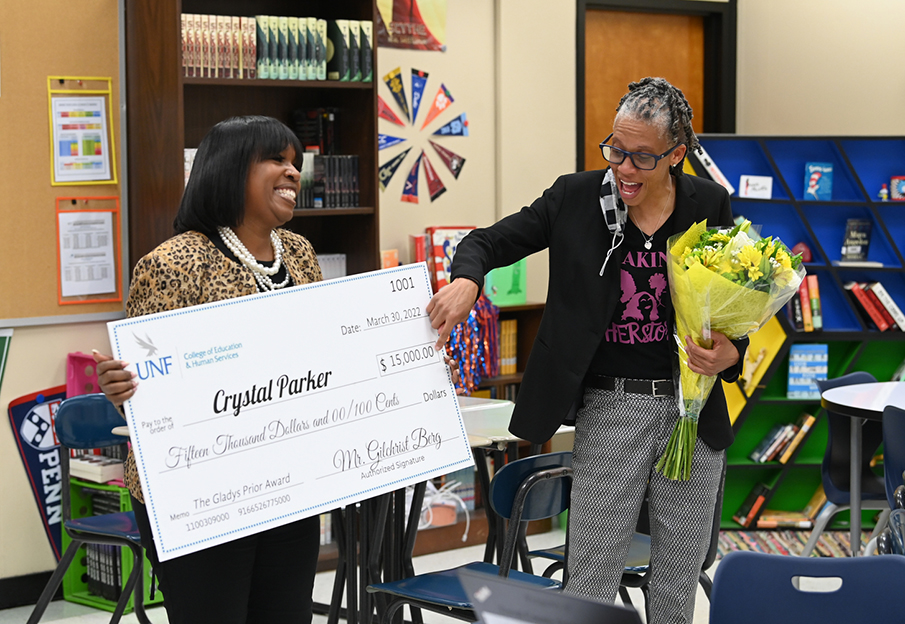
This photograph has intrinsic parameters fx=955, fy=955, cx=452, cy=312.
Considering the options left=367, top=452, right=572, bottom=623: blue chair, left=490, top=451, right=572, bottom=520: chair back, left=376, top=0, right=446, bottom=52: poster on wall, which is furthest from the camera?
left=376, top=0, right=446, bottom=52: poster on wall

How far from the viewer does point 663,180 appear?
82.7 inches

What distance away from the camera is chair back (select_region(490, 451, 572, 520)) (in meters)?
2.70

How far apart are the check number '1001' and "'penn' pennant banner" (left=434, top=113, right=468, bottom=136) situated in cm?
294

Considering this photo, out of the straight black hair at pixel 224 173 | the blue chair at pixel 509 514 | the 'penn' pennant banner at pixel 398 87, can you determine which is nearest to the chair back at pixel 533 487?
the blue chair at pixel 509 514

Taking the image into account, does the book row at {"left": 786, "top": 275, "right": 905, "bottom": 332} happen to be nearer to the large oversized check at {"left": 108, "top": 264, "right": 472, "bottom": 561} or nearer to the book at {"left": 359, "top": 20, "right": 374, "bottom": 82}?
the book at {"left": 359, "top": 20, "right": 374, "bottom": 82}

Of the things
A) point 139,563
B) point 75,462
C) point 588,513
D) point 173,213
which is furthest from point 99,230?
point 588,513

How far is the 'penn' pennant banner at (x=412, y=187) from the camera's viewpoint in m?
4.82

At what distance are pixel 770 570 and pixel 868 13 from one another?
442 centimetres

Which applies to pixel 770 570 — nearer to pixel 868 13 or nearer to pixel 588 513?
pixel 588 513

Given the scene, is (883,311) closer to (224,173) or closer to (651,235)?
(651,235)

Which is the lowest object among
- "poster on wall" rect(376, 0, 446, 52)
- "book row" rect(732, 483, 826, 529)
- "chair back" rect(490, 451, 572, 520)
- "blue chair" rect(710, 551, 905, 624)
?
"book row" rect(732, 483, 826, 529)

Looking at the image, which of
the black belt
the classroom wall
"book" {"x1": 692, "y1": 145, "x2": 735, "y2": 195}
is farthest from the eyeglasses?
"book" {"x1": 692, "y1": 145, "x2": 735, "y2": 195}

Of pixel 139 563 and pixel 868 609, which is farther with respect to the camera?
pixel 139 563

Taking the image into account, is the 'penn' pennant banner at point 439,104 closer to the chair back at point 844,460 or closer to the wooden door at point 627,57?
the wooden door at point 627,57
